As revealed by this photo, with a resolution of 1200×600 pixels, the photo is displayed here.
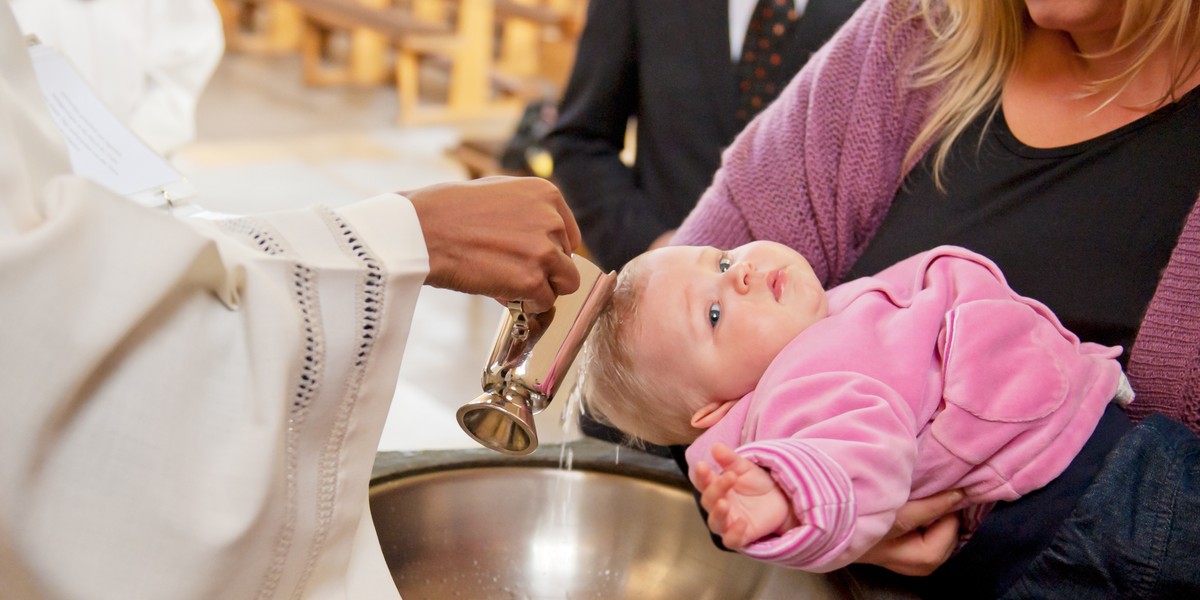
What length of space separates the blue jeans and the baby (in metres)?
0.05

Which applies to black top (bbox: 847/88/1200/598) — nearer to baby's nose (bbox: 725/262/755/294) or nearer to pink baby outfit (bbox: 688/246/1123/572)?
pink baby outfit (bbox: 688/246/1123/572)

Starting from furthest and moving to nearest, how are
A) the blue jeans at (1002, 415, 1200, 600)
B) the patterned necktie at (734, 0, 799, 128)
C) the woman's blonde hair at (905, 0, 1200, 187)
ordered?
the patterned necktie at (734, 0, 799, 128), the woman's blonde hair at (905, 0, 1200, 187), the blue jeans at (1002, 415, 1200, 600)

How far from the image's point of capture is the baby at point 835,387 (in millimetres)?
982

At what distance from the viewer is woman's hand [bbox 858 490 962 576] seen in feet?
3.81

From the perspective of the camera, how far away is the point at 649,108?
2307 mm

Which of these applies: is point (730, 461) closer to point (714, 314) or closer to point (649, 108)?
point (714, 314)

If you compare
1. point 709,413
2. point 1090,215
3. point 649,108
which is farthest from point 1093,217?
point 649,108

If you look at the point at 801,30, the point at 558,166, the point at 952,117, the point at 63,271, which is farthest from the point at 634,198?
the point at 63,271

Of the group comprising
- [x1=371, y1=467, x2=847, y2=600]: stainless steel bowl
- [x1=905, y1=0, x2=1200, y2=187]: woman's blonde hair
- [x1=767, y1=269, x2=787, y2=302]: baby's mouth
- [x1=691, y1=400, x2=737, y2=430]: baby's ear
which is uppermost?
[x1=905, y1=0, x2=1200, y2=187]: woman's blonde hair

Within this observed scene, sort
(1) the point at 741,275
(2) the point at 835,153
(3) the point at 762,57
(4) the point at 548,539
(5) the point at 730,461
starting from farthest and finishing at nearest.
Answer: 1. (3) the point at 762,57
2. (2) the point at 835,153
3. (4) the point at 548,539
4. (1) the point at 741,275
5. (5) the point at 730,461

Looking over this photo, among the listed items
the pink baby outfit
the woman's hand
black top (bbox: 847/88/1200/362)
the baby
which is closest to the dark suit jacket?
black top (bbox: 847/88/1200/362)

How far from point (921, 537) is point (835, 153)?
58cm

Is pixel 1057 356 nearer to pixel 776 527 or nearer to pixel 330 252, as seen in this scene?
pixel 776 527

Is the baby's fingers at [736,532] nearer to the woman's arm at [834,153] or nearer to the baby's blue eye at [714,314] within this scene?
the baby's blue eye at [714,314]
